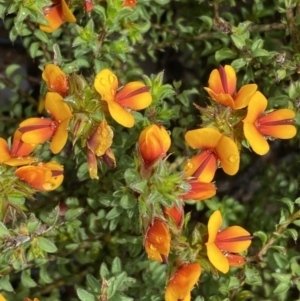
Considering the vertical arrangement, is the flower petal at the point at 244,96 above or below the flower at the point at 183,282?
above

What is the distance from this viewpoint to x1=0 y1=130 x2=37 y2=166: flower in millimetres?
1219

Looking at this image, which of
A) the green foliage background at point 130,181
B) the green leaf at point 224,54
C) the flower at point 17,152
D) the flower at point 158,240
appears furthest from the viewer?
the green leaf at point 224,54

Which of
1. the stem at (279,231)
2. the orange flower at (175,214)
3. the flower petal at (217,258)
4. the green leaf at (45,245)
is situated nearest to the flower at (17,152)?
the green leaf at (45,245)

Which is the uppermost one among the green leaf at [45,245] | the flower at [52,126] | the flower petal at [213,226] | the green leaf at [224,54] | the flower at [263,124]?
the flower at [52,126]

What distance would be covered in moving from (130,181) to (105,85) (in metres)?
0.20

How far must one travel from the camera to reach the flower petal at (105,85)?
3.93 feet

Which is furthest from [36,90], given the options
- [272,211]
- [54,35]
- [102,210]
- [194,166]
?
[194,166]

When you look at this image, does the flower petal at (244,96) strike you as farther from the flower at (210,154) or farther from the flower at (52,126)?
the flower at (52,126)

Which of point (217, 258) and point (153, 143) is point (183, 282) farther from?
point (153, 143)

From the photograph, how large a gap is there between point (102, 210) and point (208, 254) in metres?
0.48

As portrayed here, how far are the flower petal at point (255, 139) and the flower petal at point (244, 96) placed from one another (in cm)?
4

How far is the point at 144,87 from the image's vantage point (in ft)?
4.12

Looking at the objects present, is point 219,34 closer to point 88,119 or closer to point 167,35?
point 167,35

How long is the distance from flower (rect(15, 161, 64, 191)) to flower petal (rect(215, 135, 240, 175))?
1.07 ft
